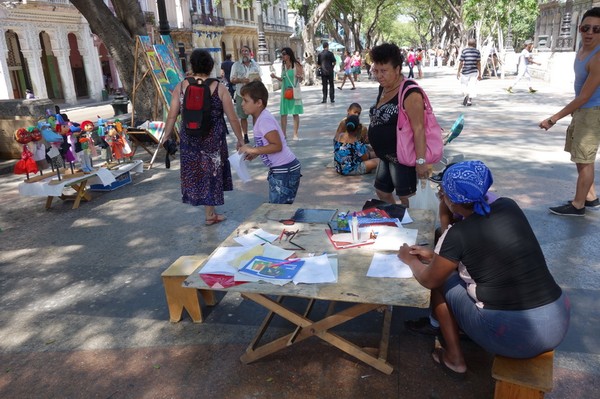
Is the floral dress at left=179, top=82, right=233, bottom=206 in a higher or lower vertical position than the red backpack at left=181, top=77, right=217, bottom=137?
lower

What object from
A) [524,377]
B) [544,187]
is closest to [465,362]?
[524,377]

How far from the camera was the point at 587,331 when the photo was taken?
302 cm

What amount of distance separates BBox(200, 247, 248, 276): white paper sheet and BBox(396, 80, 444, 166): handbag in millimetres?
1496

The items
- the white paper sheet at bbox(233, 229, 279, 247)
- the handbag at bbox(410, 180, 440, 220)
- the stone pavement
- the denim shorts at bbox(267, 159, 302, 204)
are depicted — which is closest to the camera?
the stone pavement

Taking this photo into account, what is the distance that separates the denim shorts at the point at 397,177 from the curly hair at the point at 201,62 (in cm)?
186

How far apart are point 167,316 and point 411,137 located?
224 centimetres

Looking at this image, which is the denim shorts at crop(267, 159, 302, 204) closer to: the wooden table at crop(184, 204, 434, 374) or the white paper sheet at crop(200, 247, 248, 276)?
the wooden table at crop(184, 204, 434, 374)

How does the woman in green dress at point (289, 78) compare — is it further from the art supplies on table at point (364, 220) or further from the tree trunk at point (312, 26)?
the tree trunk at point (312, 26)

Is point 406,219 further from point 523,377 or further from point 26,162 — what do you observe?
point 26,162

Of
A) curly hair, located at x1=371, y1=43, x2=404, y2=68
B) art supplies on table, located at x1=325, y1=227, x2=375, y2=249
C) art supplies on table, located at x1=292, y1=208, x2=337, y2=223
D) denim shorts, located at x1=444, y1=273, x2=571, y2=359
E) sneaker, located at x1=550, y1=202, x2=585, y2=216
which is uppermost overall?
curly hair, located at x1=371, y1=43, x2=404, y2=68

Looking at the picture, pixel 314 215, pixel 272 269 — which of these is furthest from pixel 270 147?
pixel 272 269

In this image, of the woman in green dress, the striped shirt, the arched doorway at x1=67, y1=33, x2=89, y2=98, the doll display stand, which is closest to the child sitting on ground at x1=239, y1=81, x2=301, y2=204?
the doll display stand

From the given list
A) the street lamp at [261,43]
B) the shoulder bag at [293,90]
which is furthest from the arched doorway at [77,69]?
the shoulder bag at [293,90]

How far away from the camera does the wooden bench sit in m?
→ 2.13
